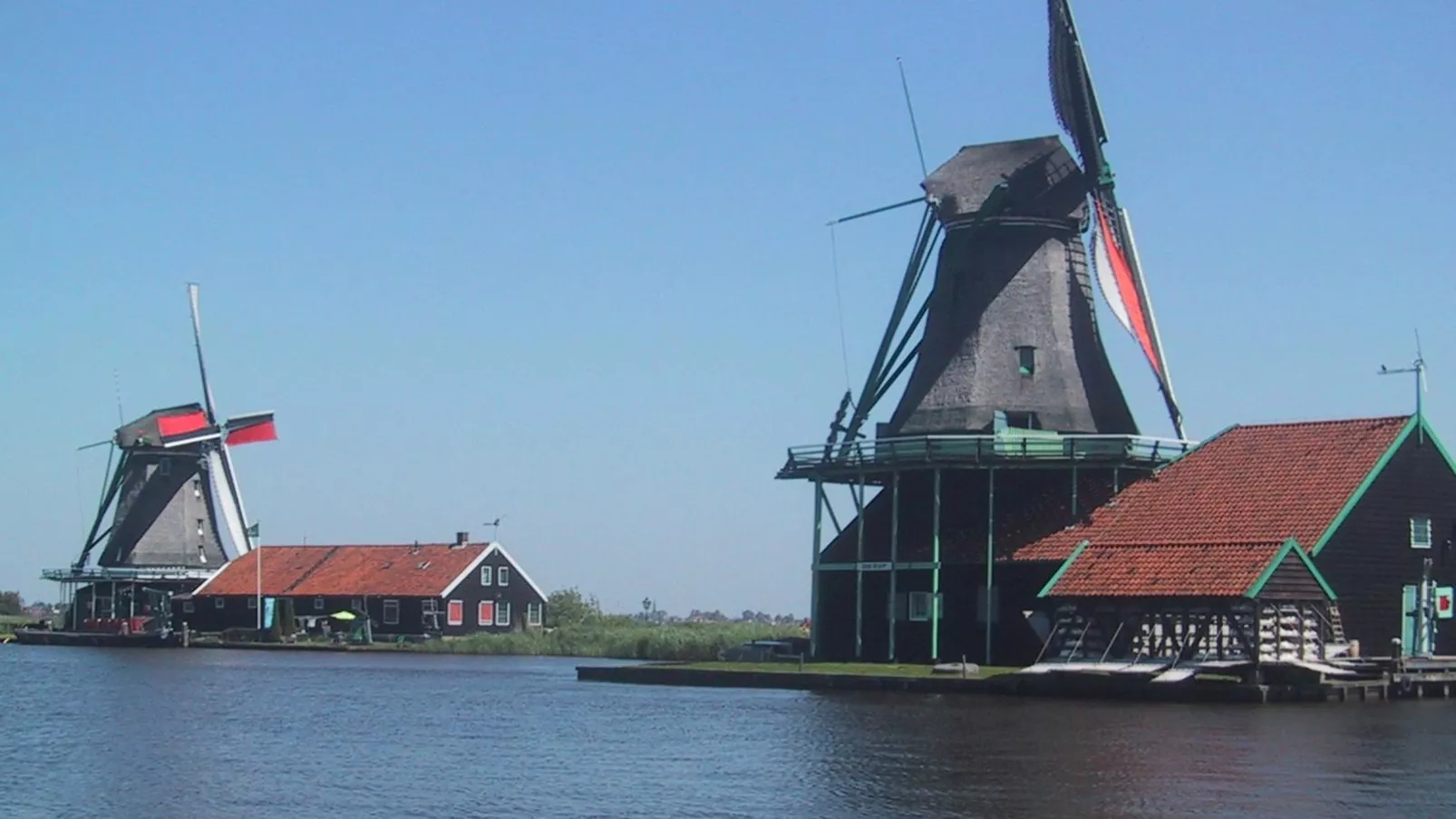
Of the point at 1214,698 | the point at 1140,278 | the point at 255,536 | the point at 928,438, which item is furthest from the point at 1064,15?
the point at 255,536

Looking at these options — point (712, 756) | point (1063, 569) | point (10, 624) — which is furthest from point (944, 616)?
point (10, 624)

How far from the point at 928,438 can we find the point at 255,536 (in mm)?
42160

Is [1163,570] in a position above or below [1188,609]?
above

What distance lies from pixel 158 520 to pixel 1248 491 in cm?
4627

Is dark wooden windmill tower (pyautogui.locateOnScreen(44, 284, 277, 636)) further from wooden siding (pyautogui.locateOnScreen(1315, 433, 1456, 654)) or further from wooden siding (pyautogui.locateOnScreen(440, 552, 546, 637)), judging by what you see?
Result: wooden siding (pyautogui.locateOnScreen(1315, 433, 1456, 654))

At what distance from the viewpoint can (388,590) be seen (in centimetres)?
6588

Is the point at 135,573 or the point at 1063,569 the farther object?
the point at 135,573

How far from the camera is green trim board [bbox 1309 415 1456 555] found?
3359 cm

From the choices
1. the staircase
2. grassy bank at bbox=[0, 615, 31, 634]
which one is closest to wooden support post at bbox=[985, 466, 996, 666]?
the staircase

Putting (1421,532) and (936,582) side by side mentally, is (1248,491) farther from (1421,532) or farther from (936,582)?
(936,582)

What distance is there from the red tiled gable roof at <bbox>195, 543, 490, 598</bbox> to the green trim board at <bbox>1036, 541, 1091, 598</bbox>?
32.3m

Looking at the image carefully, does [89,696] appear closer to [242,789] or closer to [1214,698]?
[242,789]

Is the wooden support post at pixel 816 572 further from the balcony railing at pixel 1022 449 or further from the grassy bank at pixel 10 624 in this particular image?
the grassy bank at pixel 10 624

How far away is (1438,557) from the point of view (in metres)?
36.0
